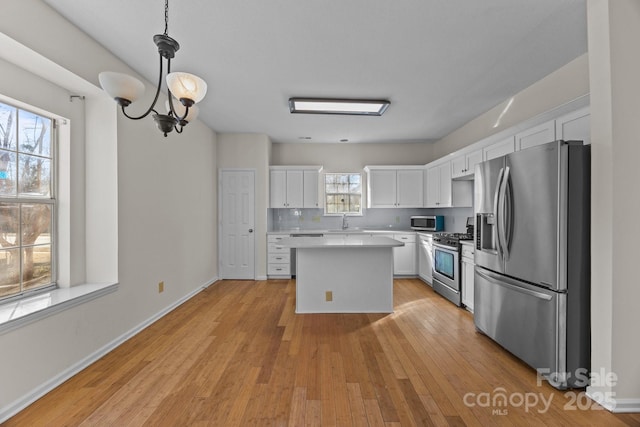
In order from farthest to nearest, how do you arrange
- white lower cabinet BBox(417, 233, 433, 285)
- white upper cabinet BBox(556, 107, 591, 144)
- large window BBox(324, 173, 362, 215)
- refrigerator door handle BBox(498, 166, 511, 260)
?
large window BBox(324, 173, 362, 215)
white lower cabinet BBox(417, 233, 433, 285)
refrigerator door handle BBox(498, 166, 511, 260)
white upper cabinet BBox(556, 107, 591, 144)

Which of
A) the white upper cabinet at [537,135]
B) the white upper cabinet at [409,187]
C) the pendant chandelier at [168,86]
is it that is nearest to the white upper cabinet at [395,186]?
the white upper cabinet at [409,187]

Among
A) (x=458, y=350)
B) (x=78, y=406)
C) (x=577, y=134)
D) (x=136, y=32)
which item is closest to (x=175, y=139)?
(x=136, y=32)

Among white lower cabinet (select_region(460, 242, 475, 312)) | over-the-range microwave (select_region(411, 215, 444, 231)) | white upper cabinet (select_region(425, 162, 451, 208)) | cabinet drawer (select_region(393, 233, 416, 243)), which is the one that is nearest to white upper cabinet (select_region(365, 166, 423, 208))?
white upper cabinet (select_region(425, 162, 451, 208))

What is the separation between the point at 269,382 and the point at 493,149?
3507 mm

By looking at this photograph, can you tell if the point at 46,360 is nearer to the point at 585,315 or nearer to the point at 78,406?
the point at 78,406

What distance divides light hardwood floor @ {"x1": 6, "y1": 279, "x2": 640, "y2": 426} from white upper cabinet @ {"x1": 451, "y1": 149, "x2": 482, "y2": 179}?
6.83ft

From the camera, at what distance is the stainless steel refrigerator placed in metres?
2.02

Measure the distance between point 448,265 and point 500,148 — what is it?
166cm

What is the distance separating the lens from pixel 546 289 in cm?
213

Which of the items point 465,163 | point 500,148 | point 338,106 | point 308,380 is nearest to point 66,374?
point 308,380

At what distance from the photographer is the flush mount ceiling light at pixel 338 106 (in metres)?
3.69

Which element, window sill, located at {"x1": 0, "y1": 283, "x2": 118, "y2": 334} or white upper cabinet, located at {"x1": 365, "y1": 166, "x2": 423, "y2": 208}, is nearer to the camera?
window sill, located at {"x1": 0, "y1": 283, "x2": 118, "y2": 334}

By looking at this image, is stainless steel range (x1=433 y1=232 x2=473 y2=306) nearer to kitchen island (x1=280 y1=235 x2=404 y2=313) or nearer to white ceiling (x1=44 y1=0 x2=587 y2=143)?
kitchen island (x1=280 y1=235 x2=404 y2=313)

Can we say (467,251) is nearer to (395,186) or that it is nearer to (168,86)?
(395,186)
